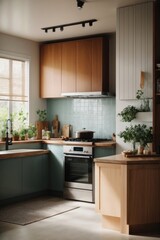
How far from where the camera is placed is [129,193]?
4473 mm

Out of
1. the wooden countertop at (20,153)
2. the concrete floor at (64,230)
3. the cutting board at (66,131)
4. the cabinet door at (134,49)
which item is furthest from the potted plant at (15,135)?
the cabinet door at (134,49)

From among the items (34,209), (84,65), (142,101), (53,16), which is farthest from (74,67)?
(34,209)

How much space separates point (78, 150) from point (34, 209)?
1.22 meters

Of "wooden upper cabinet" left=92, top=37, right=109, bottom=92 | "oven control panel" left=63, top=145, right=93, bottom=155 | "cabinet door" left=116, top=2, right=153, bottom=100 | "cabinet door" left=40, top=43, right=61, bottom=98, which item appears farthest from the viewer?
"cabinet door" left=40, top=43, right=61, bottom=98

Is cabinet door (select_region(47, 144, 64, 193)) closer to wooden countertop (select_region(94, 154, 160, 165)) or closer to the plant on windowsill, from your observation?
the plant on windowsill

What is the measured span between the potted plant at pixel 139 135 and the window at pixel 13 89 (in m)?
2.49

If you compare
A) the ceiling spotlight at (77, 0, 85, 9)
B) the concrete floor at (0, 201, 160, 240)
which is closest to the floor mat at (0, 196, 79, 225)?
the concrete floor at (0, 201, 160, 240)

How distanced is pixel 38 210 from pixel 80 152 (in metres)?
1.21

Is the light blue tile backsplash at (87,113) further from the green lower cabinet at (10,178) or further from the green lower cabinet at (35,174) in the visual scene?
the green lower cabinet at (10,178)

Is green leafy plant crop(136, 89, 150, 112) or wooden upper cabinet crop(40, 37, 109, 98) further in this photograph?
wooden upper cabinet crop(40, 37, 109, 98)

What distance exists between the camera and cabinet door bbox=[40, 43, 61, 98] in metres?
7.31

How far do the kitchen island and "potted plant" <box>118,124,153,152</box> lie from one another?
48 centimetres

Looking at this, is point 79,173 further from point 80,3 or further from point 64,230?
point 80,3

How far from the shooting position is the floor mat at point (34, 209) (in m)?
5.20
